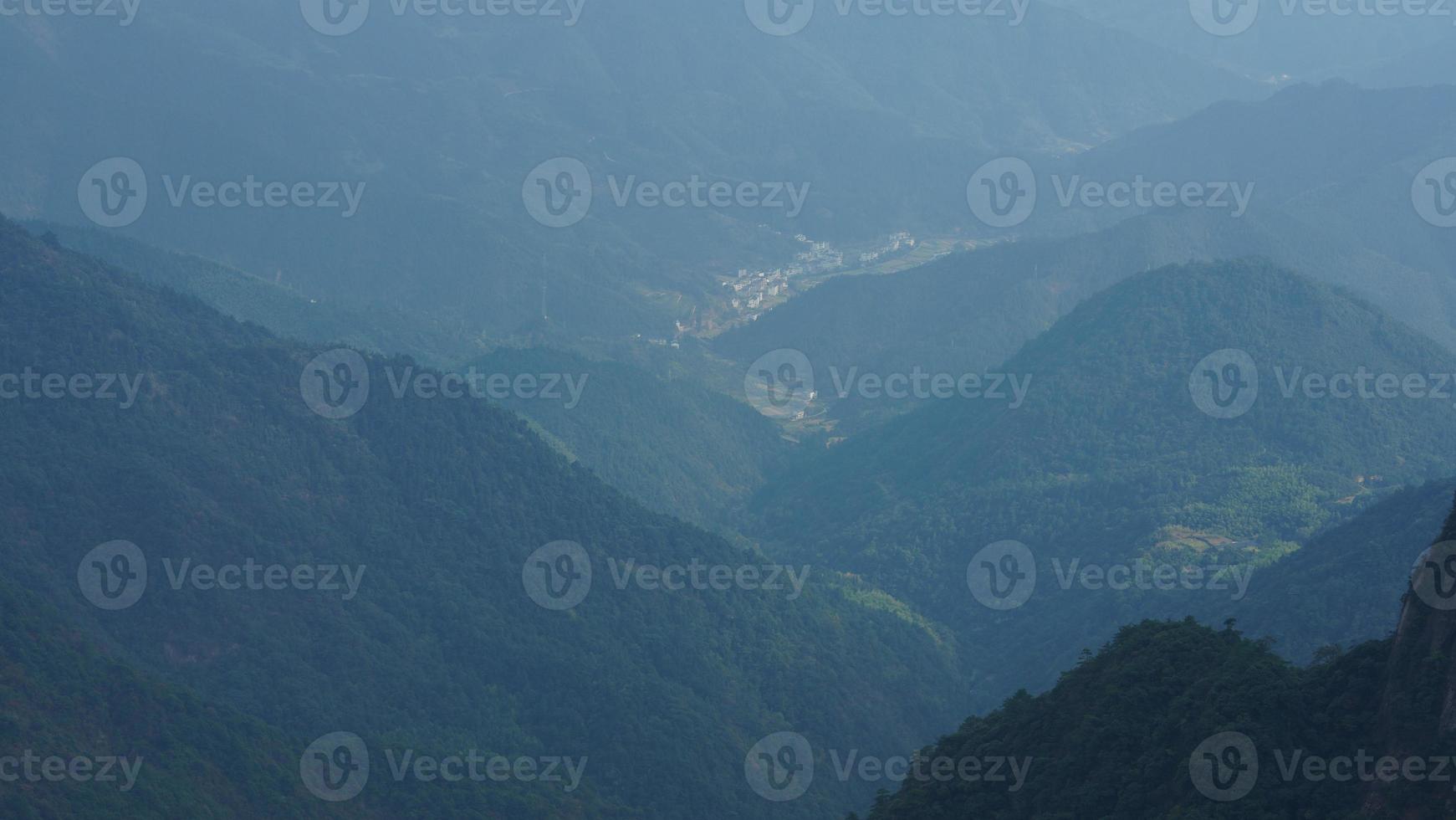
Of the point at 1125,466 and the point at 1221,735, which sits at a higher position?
the point at 1125,466

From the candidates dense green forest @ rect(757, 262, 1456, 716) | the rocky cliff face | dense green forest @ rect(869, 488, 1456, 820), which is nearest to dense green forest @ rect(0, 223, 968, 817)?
dense green forest @ rect(757, 262, 1456, 716)

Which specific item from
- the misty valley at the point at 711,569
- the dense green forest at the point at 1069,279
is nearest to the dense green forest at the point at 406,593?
the misty valley at the point at 711,569

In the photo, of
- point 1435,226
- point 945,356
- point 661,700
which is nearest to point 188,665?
point 661,700

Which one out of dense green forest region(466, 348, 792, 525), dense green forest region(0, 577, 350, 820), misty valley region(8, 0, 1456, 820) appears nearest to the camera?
misty valley region(8, 0, 1456, 820)

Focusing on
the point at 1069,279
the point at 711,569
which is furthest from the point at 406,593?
the point at 1069,279

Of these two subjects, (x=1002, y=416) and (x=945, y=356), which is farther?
(x=945, y=356)

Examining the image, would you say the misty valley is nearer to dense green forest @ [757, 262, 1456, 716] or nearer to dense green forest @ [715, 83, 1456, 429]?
dense green forest @ [757, 262, 1456, 716]

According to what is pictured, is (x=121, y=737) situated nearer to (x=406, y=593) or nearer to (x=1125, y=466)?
(x=406, y=593)

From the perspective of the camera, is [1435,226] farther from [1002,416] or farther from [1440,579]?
[1440,579]
